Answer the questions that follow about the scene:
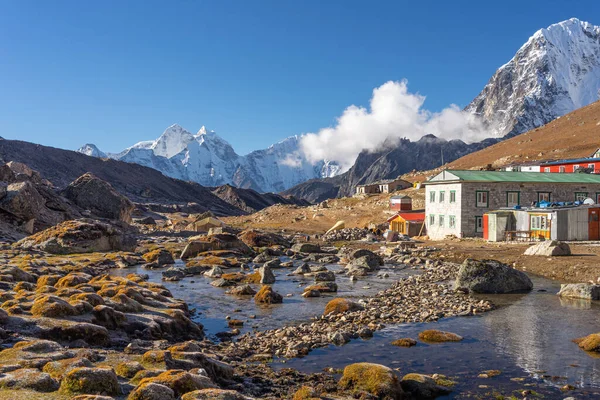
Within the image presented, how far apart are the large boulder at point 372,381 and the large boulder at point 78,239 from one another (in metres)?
38.8

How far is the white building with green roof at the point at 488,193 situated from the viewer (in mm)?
52719

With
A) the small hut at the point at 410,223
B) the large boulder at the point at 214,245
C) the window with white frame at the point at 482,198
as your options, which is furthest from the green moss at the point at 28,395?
the small hut at the point at 410,223

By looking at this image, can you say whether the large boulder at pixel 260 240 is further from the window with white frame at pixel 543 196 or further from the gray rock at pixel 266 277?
the window with white frame at pixel 543 196

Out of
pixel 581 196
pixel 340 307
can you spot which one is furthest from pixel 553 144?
pixel 340 307

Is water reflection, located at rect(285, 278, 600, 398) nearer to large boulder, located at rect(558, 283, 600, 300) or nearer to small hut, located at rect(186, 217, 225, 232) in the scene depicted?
large boulder, located at rect(558, 283, 600, 300)

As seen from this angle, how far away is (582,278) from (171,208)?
142 m

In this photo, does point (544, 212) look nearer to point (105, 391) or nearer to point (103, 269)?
point (103, 269)

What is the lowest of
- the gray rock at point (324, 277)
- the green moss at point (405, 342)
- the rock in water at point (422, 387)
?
the rock in water at point (422, 387)

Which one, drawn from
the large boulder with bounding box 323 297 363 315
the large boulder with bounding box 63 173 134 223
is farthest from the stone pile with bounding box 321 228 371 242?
the large boulder with bounding box 323 297 363 315

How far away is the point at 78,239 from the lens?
46.8 m

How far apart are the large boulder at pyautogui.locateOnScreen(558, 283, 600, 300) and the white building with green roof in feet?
89.8

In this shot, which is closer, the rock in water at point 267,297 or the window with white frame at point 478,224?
the rock in water at point 267,297

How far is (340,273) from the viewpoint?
36938 millimetres

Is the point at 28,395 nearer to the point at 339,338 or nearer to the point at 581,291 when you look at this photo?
the point at 339,338
